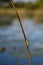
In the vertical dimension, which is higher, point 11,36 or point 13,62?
point 13,62

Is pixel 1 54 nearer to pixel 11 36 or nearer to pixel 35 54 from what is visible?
pixel 35 54

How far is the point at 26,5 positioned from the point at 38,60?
14811 mm

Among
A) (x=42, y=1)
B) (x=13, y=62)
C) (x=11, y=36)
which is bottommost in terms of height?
(x=42, y=1)

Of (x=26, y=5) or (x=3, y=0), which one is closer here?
(x=3, y=0)

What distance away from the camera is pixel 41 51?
4.26 metres

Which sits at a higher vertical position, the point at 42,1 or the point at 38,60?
the point at 38,60

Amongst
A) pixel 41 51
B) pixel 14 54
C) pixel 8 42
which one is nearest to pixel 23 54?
pixel 14 54

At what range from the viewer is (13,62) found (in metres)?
3.37

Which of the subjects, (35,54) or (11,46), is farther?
(11,46)

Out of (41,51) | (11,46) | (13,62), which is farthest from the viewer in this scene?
(11,46)

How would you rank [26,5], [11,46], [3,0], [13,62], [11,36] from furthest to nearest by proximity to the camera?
[26,5]
[3,0]
[11,36]
[11,46]
[13,62]

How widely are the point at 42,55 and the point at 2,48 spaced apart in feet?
2.76

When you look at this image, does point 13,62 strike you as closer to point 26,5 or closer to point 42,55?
point 42,55

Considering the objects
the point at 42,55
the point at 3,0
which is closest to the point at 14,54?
the point at 42,55
